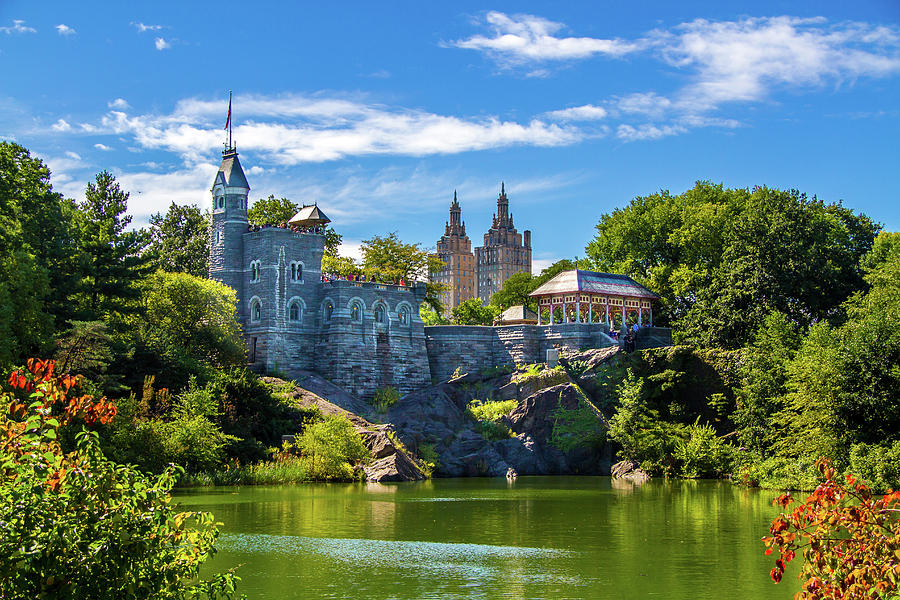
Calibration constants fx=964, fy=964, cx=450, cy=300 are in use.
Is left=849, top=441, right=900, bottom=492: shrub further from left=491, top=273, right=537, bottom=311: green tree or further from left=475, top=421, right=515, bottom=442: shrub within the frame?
left=491, top=273, right=537, bottom=311: green tree

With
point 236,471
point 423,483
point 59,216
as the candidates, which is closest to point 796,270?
point 423,483

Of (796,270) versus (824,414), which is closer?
(824,414)

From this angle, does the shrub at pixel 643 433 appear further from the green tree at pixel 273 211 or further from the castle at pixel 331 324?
the green tree at pixel 273 211

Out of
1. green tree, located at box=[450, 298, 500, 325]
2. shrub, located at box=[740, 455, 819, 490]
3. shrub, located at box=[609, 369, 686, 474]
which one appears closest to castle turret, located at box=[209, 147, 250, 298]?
shrub, located at box=[609, 369, 686, 474]

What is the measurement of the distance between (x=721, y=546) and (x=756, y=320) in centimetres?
2490

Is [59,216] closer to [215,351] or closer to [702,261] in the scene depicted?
[215,351]

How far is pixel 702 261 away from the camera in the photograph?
2217 inches

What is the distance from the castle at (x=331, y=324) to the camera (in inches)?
1929

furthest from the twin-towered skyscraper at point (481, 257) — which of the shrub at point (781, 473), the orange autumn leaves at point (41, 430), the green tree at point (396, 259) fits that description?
the orange autumn leaves at point (41, 430)

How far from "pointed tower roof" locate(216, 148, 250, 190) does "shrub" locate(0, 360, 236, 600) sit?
1633 inches

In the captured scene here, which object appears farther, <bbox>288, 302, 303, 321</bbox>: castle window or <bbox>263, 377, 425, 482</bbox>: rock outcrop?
<bbox>288, 302, 303, 321</bbox>: castle window

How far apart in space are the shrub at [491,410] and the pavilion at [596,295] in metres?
7.02

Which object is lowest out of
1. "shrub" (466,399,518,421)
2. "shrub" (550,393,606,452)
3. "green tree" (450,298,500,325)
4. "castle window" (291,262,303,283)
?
"shrub" (550,393,606,452)

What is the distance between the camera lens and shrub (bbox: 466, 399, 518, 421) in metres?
46.1
